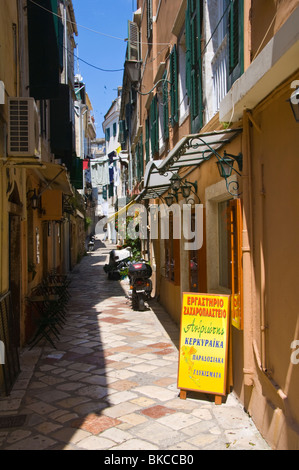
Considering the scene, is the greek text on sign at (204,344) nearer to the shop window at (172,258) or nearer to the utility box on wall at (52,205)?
the shop window at (172,258)

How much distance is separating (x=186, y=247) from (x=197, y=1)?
4.12m

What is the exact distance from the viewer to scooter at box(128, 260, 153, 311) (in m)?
11.2

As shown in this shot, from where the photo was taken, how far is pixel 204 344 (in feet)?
16.7

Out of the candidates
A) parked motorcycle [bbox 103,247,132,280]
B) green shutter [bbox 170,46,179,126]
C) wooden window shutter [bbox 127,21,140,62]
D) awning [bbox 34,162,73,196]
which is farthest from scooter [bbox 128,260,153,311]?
wooden window shutter [bbox 127,21,140,62]

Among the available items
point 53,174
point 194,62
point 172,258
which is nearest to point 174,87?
point 194,62

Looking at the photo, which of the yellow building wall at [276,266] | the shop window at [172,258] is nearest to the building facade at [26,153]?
the shop window at [172,258]

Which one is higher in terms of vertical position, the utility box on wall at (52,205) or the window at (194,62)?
the window at (194,62)

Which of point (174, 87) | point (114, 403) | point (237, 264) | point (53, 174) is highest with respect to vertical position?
point (174, 87)

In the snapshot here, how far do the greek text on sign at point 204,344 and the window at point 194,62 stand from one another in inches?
114

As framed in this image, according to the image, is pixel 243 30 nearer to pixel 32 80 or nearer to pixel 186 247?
pixel 186 247

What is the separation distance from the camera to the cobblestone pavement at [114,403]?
4.08 metres

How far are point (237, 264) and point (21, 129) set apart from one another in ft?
10.6

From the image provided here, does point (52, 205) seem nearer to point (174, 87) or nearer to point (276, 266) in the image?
point (174, 87)

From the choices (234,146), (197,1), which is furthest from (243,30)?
(197,1)
